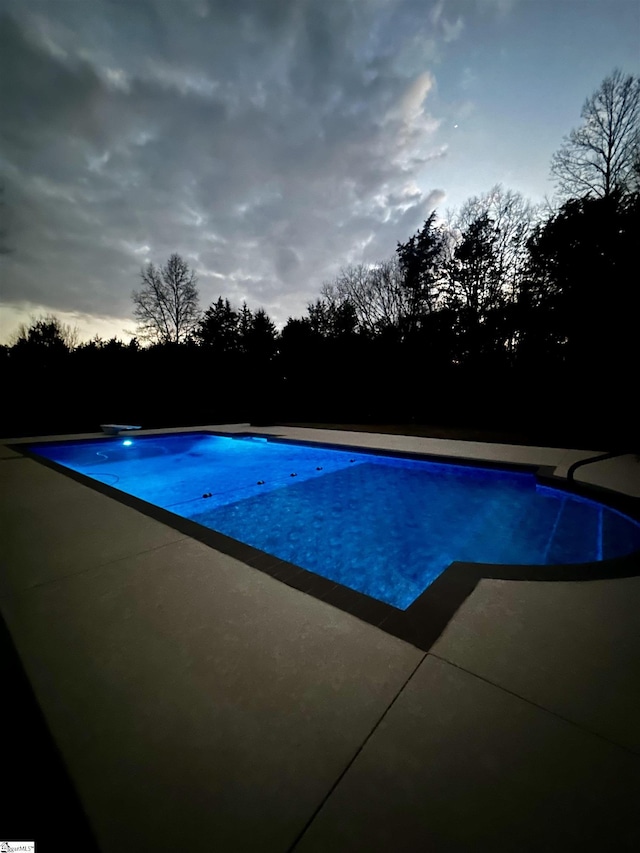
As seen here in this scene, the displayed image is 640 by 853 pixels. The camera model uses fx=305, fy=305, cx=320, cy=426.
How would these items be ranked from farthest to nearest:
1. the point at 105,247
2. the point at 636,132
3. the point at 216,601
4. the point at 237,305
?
the point at 237,305, the point at 105,247, the point at 636,132, the point at 216,601

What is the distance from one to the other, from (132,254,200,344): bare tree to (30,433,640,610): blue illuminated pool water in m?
11.2

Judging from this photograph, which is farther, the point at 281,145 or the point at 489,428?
the point at 489,428

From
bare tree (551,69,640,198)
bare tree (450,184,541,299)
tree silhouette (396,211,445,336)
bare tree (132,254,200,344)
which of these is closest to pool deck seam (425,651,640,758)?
bare tree (551,69,640,198)

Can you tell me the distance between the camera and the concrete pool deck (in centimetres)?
80

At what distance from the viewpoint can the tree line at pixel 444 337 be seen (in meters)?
8.48

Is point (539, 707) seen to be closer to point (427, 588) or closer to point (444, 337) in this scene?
point (427, 588)

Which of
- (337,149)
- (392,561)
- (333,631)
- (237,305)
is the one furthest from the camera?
(237,305)

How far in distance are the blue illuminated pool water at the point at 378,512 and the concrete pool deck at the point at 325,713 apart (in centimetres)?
121

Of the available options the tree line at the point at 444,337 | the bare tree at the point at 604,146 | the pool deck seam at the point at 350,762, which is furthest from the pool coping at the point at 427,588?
the bare tree at the point at 604,146

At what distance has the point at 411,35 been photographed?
640 centimetres

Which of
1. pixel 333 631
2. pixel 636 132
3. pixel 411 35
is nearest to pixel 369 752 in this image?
pixel 333 631

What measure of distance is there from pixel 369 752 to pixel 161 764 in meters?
0.65

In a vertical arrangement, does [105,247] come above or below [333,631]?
above

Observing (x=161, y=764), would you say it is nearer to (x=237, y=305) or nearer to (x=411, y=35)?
(x=411, y=35)
